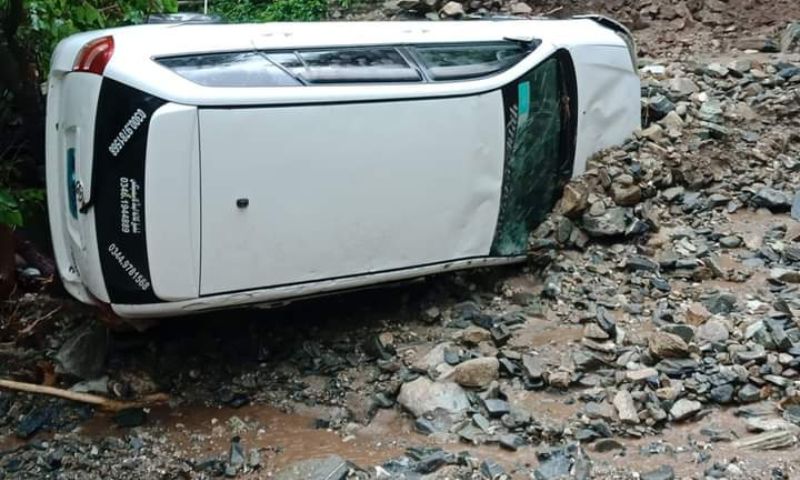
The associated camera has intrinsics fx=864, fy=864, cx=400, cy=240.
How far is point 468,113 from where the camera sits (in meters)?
4.54

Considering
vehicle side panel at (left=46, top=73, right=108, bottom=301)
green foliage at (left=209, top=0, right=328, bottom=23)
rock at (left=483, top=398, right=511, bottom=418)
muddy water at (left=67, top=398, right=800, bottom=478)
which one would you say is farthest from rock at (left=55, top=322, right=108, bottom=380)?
green foliage at (left=209, top=0, right=328, bottom=23)

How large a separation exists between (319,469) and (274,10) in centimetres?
781

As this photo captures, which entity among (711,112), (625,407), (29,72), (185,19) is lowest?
→ (625,407)

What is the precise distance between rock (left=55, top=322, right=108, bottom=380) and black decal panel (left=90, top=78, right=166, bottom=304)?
0.92 metres

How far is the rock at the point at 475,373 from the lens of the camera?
4.20 metres

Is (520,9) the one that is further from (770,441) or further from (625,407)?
(770,441)

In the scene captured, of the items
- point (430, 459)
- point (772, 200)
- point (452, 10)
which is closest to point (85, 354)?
point (430, 459)

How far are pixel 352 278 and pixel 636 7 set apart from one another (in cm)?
649

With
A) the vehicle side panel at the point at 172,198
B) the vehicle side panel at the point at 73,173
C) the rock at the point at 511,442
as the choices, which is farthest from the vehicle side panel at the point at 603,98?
the vehicle side panel at the point at 73,173

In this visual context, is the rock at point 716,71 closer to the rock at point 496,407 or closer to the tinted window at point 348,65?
the tinted window at point 348,65

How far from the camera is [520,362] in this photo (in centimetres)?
434

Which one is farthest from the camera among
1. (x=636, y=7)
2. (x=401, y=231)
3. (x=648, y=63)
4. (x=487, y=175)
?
(x=636, y=7)

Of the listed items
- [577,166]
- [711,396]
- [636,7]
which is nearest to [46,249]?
[577,166]

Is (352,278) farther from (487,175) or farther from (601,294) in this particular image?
(601,294)
